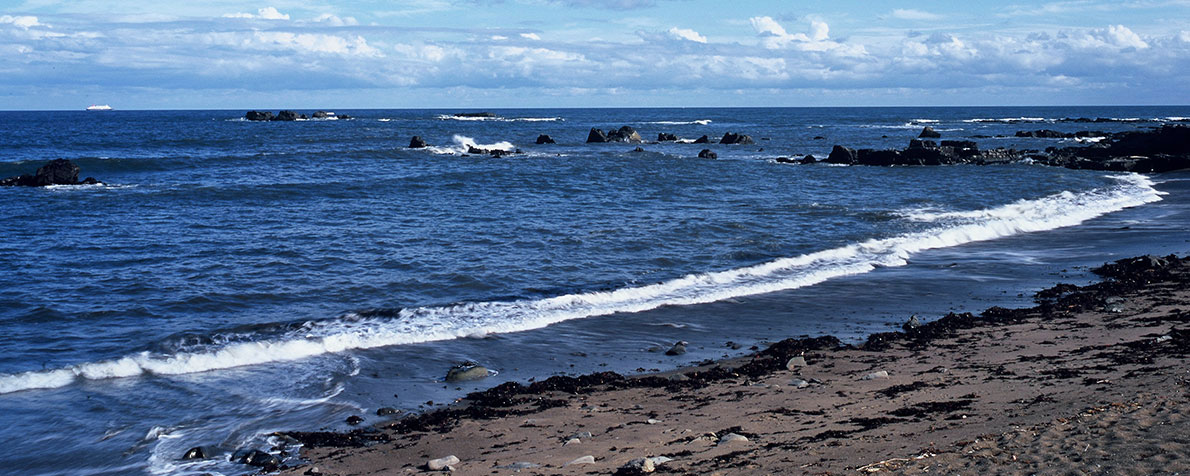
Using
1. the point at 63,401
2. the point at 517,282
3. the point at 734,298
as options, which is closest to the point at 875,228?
the point at 734,298

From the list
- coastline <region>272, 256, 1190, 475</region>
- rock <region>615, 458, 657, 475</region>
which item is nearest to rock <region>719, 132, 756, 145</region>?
coastline <region>272, 256, 1190, 475</region>

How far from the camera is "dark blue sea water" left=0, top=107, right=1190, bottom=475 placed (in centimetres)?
1025

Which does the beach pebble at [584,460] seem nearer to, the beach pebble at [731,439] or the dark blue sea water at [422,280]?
the beach pebble at [731,439]

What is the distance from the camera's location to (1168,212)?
26875mm

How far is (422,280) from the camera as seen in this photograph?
16.5 meters

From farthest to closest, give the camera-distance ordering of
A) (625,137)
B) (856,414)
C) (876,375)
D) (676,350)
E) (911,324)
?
(625,137), (911,324), (676,350), (876,375), (856,414)

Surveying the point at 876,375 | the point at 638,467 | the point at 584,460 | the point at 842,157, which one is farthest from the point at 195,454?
the point at 842,157

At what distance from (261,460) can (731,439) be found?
13.9 feet

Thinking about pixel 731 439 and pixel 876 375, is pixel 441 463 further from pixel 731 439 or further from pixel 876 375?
pixel 876 375

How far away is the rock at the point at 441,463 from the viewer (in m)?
7.72

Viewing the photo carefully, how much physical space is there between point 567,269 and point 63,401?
373 inches

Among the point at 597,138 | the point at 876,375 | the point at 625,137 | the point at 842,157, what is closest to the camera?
the point at 876,375

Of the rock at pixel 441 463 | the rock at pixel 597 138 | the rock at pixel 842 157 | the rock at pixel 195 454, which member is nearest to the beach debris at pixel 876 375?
the rock at pixel 441 463

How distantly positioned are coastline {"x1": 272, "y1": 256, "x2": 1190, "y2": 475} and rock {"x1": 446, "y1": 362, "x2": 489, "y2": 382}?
64 cm
